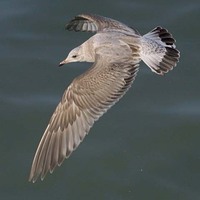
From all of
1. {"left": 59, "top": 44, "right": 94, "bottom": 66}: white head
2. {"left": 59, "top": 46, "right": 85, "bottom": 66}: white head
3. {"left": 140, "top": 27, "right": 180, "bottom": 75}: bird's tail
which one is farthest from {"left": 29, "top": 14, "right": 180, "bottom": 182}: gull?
{"left": 59, "top": 46, "right": 85, "bottom": 66}: white head

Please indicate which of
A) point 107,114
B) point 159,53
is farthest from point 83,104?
point 107,114

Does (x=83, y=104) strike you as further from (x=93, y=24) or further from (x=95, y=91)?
(x=93, y=24)

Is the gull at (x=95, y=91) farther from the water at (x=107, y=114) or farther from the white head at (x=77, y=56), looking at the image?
the water at (x=107, y=114)

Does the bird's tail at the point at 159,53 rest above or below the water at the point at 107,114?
above

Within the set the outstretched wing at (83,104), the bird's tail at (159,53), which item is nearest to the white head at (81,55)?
the bird's tail at (159,53)

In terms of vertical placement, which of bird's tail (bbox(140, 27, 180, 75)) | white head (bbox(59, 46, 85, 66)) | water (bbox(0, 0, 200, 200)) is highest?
bird's tail (bbox(140, 27, 180, 75))

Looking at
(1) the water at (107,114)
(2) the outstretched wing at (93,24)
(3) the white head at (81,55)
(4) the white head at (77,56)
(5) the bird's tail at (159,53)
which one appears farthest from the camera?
(2) the outstretched wing at (93,24)

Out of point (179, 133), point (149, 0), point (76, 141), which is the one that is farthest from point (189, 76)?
point (76, 141)

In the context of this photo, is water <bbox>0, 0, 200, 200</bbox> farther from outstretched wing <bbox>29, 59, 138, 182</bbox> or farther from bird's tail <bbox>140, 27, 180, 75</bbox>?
bird's tail <bbox>140, 27, 180, 75</bbox>
